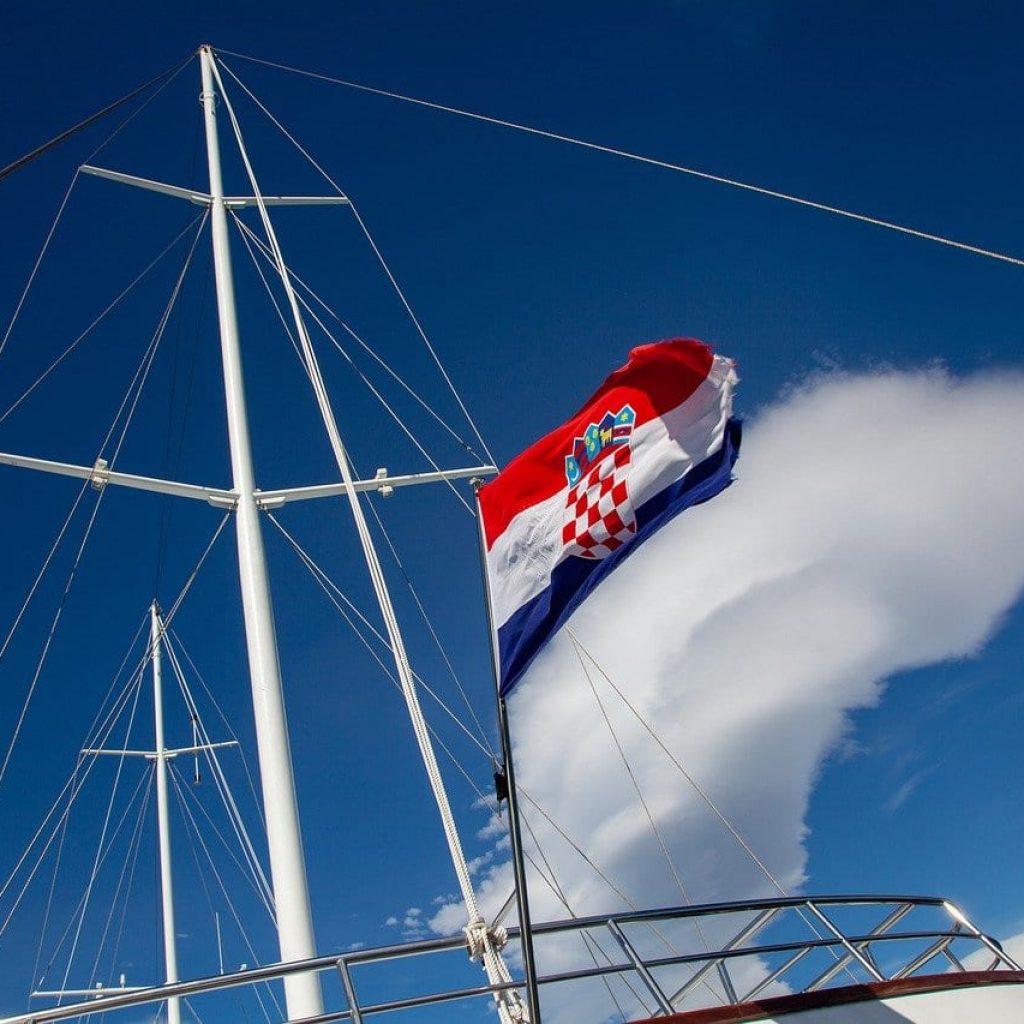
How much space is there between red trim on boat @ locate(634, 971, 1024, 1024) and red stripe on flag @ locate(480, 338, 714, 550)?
3.11m

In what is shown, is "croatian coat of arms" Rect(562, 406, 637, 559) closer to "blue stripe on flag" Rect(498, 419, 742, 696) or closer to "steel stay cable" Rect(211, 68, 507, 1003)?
"blue stripe on flag" Rect(498, 419, 742, 696)

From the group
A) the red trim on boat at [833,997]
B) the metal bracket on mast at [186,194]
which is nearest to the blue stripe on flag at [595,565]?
the red trim on boat at [833,997]

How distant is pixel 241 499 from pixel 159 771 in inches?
677

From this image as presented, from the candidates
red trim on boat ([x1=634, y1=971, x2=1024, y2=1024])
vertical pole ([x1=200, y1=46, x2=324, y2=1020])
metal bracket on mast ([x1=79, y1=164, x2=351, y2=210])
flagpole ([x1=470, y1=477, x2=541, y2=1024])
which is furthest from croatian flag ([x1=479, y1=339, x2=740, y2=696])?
metal bracket on mast ([x1=79, y1=164, x2=351, y2=210])

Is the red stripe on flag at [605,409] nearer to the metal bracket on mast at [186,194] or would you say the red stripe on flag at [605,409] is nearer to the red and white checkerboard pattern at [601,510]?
the red and white checkerboard pattern at [601,510]

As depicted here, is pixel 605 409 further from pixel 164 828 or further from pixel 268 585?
pixel 164 828

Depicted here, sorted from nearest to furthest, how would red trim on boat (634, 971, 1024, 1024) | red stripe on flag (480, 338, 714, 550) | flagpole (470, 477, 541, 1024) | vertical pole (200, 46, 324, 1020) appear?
1. flagpole (470, 477, 541, 1024)
2. red trim on boat (634, 971, 1024, 1024)
3. red stripe on flag (480, 338, 714, 550)
4. vertical pole (200, 46, 324, 1020)

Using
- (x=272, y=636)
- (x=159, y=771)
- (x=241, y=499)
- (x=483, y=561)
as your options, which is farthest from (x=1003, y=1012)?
(x=159, y=771)

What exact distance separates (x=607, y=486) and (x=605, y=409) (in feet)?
2.31

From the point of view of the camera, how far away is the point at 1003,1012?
6.02m

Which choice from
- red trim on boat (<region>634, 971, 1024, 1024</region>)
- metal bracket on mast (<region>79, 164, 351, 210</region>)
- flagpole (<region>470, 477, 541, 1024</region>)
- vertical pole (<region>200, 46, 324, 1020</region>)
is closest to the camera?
flagpole (<region>470, 477, 541, 1024</region>)

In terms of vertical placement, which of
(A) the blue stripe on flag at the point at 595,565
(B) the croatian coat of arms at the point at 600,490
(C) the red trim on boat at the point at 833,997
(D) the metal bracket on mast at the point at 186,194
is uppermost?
(D) the metal bracket on mast at the point at 186,194

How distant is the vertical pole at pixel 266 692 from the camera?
24.2 ft

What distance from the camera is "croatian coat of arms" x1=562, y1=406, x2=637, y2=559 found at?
219 inches
